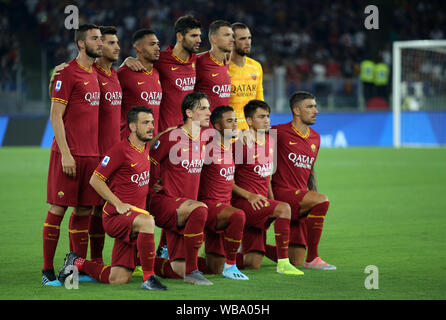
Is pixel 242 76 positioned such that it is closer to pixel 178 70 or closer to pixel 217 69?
pixel 217 69

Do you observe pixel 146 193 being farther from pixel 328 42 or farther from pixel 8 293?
pixel 328 42

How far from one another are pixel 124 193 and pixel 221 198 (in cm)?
99

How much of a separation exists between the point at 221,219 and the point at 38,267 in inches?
64.2

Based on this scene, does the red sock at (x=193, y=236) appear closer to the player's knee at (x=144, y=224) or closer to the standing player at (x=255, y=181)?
the player's knee at (x=144, y=224)

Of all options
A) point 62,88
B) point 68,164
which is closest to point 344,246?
point 68,164

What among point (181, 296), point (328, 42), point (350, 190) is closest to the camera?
point (181, 296)

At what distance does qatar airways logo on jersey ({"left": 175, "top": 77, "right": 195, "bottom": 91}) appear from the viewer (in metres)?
7.25

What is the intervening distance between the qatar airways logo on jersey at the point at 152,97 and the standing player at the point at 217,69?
56 cm

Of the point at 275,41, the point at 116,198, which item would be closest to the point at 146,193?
the point at 116,198

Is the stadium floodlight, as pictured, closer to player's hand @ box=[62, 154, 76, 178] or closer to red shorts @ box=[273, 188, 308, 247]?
red shorts @ box=[273, 188, 308, 247]

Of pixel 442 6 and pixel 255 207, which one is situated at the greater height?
pixel 442 6

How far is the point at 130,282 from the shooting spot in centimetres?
619

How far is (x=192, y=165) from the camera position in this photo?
6.61 metres

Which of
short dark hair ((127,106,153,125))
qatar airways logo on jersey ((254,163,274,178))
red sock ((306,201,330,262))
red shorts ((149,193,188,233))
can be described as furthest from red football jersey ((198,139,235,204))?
short dark hair ((127,106,153,125))
